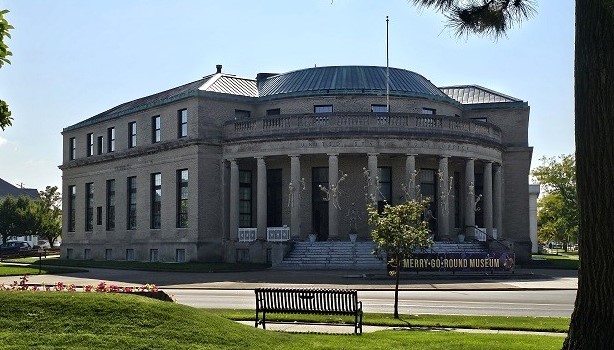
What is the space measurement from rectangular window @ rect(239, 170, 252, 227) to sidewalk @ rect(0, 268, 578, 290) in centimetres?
1123

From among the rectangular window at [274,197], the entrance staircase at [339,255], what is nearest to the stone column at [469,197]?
the entrance staircase at [339,255]

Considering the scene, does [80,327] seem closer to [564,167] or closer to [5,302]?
[5,302]

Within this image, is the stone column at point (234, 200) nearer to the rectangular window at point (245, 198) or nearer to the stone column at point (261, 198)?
the stone column at point (261, 198)

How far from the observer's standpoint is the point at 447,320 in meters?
20.1

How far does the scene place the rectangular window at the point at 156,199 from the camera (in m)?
58.5

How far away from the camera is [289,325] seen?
18.8 m

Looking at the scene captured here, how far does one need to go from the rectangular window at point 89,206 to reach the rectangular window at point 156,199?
10.9 m

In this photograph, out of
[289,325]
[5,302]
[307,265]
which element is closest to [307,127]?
[307,265]

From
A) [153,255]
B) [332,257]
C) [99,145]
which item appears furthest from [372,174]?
[99,145]

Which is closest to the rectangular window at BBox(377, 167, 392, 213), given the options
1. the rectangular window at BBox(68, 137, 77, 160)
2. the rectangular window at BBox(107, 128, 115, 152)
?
the rectangular window at BBox(107, 128, 115, 152)

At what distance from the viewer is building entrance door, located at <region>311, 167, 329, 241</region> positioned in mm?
53375

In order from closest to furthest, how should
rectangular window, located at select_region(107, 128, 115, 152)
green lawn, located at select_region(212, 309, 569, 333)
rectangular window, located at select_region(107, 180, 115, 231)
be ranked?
green lawn, located at select_region(212, 309, 569, 333) → rectangular window, located at select_region(107, 180, 115, 231) → rectangular window, located at select_region(107, 128, 115, 152)

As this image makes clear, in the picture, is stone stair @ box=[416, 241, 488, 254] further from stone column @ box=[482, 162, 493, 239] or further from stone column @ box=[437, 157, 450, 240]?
stone column @ box=[482, 162, 493, 239]

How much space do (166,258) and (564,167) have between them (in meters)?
58.1
